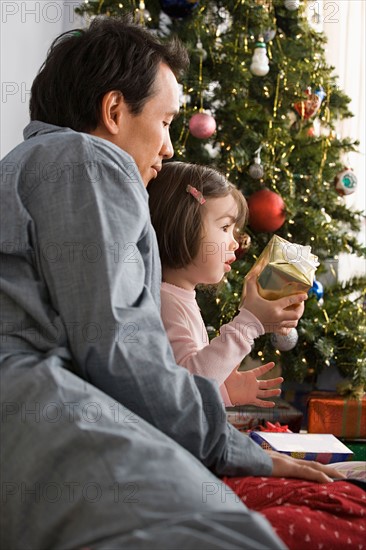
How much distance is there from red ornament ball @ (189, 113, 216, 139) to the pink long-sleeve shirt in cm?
121

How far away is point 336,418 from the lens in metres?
2.83

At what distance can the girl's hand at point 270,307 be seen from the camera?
4.88 feet

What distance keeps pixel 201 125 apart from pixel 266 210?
15.0 inches

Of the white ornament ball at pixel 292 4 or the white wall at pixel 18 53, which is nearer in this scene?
the white ornament ball at pixel 292 4

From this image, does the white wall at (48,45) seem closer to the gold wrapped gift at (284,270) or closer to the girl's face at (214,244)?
the girl's face at (214,244)

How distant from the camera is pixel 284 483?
3.56ft

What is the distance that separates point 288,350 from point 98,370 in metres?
2.09

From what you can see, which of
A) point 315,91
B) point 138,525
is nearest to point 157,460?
point 138,525

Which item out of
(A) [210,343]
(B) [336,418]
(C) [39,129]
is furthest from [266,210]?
(C) [39,129]

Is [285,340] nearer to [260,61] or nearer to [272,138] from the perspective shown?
[272,138]

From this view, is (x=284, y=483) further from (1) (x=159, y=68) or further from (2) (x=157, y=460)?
(1) (x=159, y=68)

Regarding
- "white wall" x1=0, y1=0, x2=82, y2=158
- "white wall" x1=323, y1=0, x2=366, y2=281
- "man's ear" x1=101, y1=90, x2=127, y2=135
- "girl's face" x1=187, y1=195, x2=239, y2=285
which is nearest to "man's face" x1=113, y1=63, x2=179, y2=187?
"man's ear" x1=101, y1=90, x2=127, y2=135

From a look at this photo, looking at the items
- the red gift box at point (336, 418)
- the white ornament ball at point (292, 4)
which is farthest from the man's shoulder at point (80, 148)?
the white ornament ball at point (292, 4)

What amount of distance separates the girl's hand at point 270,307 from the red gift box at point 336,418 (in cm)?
141
